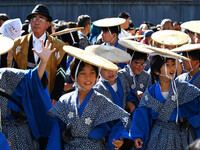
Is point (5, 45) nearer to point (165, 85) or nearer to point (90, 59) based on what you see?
point (90, 59)

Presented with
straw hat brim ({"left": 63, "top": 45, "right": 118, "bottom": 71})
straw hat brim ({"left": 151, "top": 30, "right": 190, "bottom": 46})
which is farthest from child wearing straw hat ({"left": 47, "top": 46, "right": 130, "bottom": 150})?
straw hat brim ({"left": 151, "top": 30, "right": 190, "bottom": 46})

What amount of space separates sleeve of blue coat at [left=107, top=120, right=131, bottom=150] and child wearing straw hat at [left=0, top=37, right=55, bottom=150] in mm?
685

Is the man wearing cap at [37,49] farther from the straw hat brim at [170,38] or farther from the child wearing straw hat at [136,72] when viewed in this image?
the straw hat brim at [170,38]

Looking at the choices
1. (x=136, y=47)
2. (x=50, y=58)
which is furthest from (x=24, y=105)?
(x=136, y=47)

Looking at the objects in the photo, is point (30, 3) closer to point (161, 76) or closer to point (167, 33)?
point (167, 33)

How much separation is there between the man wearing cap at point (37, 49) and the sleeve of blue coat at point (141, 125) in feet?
3.97

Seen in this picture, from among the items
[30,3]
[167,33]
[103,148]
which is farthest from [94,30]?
[30,3]

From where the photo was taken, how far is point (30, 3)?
17234 mm

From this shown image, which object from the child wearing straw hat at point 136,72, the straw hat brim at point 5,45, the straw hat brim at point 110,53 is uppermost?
the straw hat brim at point 5,45

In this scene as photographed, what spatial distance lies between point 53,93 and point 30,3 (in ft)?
42.8

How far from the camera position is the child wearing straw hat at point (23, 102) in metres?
3.67

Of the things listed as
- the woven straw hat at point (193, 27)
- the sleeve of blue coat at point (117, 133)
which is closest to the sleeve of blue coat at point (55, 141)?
the sleeve of blue coat at point (117, 133)

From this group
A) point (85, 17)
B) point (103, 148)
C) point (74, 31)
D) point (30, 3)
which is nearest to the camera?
point (103, 148)

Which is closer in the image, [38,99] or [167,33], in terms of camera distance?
[38,99]
